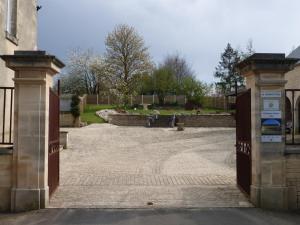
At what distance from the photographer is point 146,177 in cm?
1163

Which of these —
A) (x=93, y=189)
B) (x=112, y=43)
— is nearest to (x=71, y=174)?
(x=93, y=189)

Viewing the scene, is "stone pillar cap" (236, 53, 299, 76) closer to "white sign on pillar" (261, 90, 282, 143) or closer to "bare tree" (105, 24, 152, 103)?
"white sign on pillar" (261, 90, 282, 143)

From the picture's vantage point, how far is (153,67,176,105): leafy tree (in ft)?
194

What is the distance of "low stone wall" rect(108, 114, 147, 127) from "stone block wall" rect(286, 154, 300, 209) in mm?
32393

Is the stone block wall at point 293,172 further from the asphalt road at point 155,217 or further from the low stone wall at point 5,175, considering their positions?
the low stone wall at point 5,175

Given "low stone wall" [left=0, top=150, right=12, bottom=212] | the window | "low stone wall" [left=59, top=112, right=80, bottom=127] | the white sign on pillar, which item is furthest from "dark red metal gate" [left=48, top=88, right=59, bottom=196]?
"low stone wall" [left=59, top=112, right=80, bottom=127]

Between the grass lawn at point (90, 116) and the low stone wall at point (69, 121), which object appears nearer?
the low stone wall at point (69, 121)

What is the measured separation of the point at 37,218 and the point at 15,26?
9.17 metres

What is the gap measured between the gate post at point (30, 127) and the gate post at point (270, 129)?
4035 millimetres

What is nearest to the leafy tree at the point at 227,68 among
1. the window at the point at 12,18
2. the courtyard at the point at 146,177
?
the courtyard at the point at 146,177

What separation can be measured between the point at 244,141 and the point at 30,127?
4.50 metres

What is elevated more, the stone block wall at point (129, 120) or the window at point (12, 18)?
the window at point (12, 18)

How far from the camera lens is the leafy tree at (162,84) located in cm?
5928

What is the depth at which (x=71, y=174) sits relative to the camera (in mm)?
12094
